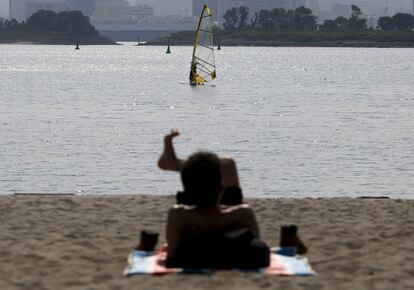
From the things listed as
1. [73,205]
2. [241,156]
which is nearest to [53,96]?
[241,156]

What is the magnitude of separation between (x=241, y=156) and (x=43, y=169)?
7649mm

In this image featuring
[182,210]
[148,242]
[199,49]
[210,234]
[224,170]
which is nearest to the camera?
[182,210]

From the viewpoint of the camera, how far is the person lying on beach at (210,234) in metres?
10.4

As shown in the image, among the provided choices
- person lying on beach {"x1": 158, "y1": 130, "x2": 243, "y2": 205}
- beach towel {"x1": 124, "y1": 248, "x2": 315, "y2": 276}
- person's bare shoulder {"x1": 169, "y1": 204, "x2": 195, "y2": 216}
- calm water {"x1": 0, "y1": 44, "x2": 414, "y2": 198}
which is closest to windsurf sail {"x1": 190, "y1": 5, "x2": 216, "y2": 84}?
calm water {"x1": 0, "y1": 44, "x2": 414, "y2": 198}

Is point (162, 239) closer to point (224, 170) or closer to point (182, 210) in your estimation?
point (224, 170)

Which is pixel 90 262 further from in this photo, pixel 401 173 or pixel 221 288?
pixel 401 173

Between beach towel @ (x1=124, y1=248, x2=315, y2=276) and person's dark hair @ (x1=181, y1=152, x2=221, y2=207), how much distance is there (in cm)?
108

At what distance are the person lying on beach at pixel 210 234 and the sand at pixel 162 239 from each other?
0.21 metres

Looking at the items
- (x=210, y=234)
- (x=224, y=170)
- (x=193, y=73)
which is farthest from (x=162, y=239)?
(x=193, y=73)

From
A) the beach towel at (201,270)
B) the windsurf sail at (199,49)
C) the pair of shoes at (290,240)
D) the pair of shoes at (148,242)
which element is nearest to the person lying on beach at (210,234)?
the beach towel at (201,270)

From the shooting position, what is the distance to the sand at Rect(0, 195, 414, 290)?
34.2 ft

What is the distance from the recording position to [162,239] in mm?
13367

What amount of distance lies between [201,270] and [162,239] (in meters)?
2.72

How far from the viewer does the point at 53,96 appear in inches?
3285
